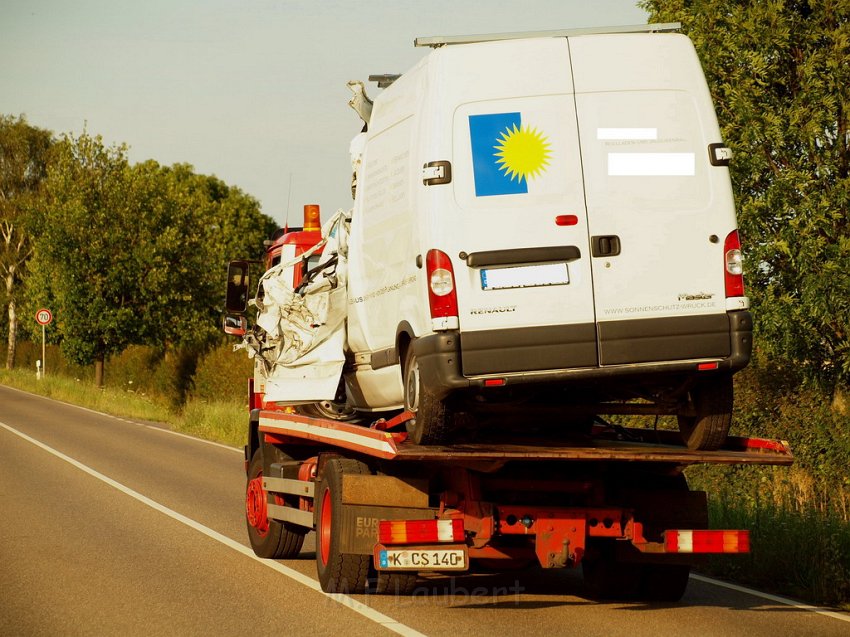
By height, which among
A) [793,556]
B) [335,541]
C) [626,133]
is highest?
[626,133]

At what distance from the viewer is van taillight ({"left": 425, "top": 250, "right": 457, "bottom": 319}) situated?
25.5 feet

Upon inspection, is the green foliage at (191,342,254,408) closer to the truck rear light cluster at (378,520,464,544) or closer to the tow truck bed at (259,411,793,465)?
the tow truck bed at (259,411,793,465)

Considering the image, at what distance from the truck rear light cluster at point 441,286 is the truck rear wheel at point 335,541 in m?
1.61

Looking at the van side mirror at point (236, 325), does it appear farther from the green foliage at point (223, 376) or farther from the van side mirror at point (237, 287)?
the green foliage at point (223, 376)

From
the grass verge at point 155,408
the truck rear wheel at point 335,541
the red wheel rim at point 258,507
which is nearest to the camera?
the truck rear wheel at point 335,541

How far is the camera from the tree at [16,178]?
78938 mm

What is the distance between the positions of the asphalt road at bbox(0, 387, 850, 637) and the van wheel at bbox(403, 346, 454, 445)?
3.77 feet

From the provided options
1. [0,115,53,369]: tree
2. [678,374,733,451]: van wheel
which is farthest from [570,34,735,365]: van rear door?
[0,115,53,369]: tree

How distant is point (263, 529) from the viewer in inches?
450

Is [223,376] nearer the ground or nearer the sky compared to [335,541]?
nearer the sky

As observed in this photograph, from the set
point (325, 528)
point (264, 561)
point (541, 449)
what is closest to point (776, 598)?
point (541, 449)

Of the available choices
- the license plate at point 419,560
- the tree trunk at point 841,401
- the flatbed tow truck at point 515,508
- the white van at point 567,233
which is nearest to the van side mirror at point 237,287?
the flatbed tow truck at point 515,508

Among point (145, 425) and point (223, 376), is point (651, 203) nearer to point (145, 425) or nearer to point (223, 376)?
point (145, 425)

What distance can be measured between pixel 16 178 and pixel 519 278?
76062 mm
